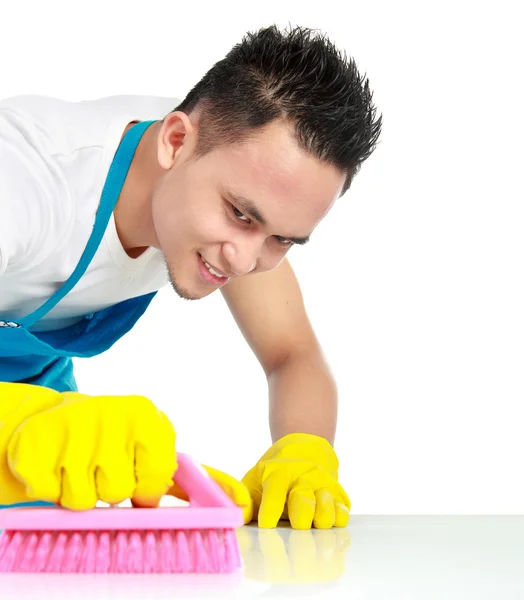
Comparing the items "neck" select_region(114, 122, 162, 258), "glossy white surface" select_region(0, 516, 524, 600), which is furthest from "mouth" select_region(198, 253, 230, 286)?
"glossy white surface" select_region(0, 516, 524, 600)

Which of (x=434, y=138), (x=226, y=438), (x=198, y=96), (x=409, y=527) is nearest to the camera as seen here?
(x=409, y=527)

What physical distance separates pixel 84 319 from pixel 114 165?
0.31 metres

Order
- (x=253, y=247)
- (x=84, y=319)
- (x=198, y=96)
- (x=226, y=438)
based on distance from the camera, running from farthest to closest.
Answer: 1. (x=226, y=438)
2. (x=84, y=319)
3. (x=198, y=96)
4. (x=253, y=247)

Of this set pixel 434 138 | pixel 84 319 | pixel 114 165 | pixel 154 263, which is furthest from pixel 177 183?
pixel 434 138

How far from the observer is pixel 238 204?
111cm

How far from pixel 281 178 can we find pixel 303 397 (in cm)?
42

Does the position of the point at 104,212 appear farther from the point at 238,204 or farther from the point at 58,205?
the point at 238,204

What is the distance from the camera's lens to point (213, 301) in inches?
97.0

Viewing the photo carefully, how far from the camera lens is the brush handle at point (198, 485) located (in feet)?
2.31

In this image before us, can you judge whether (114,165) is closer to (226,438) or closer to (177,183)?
(177,183)

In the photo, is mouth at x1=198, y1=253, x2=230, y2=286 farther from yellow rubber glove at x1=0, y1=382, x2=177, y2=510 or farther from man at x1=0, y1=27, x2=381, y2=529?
yellow rubber glove at x1=0, y1=382, x2=177, y2=510

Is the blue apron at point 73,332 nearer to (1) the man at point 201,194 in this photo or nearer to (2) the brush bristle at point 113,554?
(1) the man at point 201,194

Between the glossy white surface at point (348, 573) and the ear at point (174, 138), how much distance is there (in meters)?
0.53

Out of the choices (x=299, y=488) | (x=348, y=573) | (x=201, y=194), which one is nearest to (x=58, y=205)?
(x=201, y=194)
